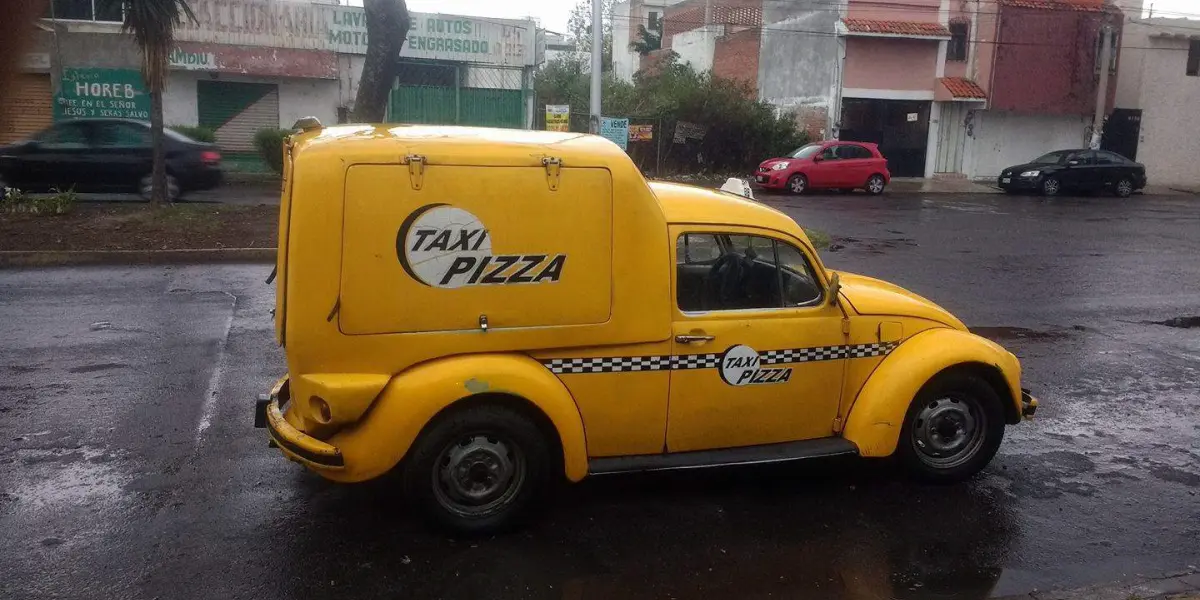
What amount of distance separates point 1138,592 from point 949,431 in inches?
53.7

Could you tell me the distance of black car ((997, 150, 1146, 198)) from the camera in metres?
27.9

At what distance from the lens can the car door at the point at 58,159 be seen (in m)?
16.4

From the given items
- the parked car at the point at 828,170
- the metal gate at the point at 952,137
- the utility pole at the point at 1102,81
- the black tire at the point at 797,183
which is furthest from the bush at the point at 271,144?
the utility pole at the point at 1102,81

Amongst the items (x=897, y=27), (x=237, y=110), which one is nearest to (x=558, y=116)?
(x=237, y=110)

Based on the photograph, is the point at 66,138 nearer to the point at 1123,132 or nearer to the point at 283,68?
the point at 283,68

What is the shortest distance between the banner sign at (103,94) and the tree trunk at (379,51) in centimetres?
1059

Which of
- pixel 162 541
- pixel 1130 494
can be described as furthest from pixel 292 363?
pixel 1130 494

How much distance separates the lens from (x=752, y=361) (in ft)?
16.6

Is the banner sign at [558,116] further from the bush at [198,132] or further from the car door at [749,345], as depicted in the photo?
the car door at [749,345]

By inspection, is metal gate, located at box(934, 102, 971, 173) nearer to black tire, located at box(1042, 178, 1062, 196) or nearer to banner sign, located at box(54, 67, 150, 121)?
black tire, located at box(1042, 178, 1062, 196)

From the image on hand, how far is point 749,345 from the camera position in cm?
505

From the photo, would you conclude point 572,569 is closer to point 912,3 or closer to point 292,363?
point 292,363

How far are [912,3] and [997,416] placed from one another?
2852 cm

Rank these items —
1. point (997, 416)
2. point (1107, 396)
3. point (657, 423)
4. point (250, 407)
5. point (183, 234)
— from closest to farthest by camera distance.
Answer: point (657, 423), point (997, 416), point (250, 407), point (1107, 396), point (183, 234)
